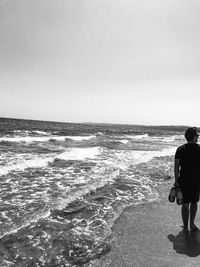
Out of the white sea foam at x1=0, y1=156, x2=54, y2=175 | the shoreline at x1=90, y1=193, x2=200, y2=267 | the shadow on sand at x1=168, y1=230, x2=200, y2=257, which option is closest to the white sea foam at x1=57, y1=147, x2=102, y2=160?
the white sea foam at x1=0, y1=156, x2=54, y2=175

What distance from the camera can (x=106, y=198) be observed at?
803 cm

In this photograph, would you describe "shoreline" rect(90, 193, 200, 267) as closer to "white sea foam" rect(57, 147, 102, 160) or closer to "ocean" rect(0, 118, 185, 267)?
"ocean" rect(0, 118, 185, 267)

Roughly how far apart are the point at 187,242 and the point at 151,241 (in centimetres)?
62

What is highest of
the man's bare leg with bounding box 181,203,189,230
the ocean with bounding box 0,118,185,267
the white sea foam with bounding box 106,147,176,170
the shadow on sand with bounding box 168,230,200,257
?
Result: the man's bare leg with bounding box 181,203,189,230

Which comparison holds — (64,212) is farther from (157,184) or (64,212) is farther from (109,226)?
(157,184)

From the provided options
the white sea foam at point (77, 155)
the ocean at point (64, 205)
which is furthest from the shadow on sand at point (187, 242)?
the white sea foam at point (77, 155)

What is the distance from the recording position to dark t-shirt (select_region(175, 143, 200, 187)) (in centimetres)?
543

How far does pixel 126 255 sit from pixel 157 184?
5.96 meters

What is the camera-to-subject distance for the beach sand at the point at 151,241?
4.34m

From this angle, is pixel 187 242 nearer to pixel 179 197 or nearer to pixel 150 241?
pixel 150 241

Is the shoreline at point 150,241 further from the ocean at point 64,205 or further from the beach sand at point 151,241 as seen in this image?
the ocean at point 64,205

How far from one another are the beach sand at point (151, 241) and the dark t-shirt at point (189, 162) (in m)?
0.99

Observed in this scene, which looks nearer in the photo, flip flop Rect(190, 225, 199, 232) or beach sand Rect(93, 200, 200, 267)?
beach sand Rect(93, 200, 200, 267)

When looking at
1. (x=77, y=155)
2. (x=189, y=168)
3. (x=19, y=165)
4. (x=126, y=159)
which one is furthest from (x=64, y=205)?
(x=77, y=155)
